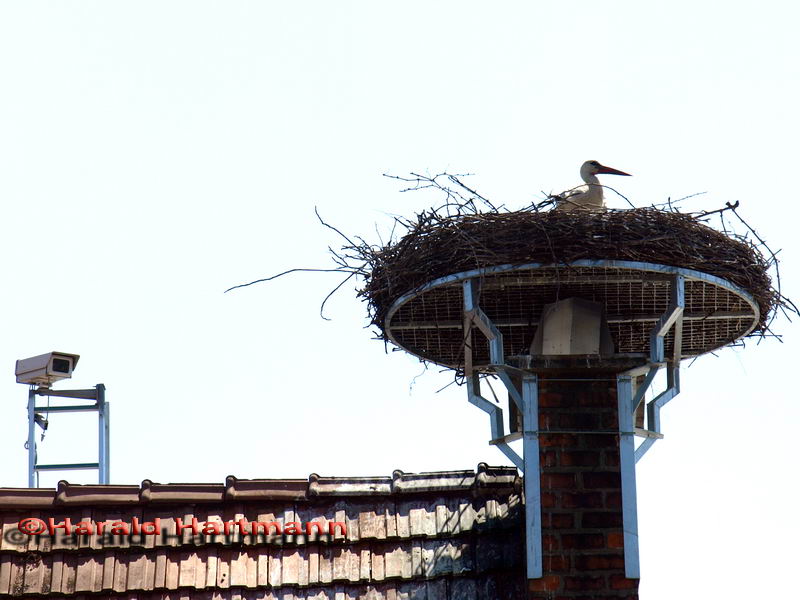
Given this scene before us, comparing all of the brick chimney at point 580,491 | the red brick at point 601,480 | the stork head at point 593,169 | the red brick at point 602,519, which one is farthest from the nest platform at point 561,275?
the stork head at point 593,169

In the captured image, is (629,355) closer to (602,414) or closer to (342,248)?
(602,414)

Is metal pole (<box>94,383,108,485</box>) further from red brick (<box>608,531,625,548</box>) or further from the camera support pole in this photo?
red brick (<box>608,531,625,548</box>)

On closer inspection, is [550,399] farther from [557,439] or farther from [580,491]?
[580,491]

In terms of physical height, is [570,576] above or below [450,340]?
below

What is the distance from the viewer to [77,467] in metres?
9.77

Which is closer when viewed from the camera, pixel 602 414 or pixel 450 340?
pixel 602 414

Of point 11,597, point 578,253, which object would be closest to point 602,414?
point 578,253

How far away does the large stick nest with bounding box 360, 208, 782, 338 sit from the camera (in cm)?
787

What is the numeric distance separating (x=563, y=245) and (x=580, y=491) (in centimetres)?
136

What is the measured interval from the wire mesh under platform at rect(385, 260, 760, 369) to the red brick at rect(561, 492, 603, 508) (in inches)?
45.8

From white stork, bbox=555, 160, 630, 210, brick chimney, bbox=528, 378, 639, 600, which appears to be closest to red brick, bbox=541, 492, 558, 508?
brick chimney, bbox=528, 378, 639, 600

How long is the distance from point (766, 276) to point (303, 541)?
3.23 m

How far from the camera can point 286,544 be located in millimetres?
7664

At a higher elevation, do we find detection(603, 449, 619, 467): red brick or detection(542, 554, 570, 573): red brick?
detection(603, 449, 619, 467): red brick
